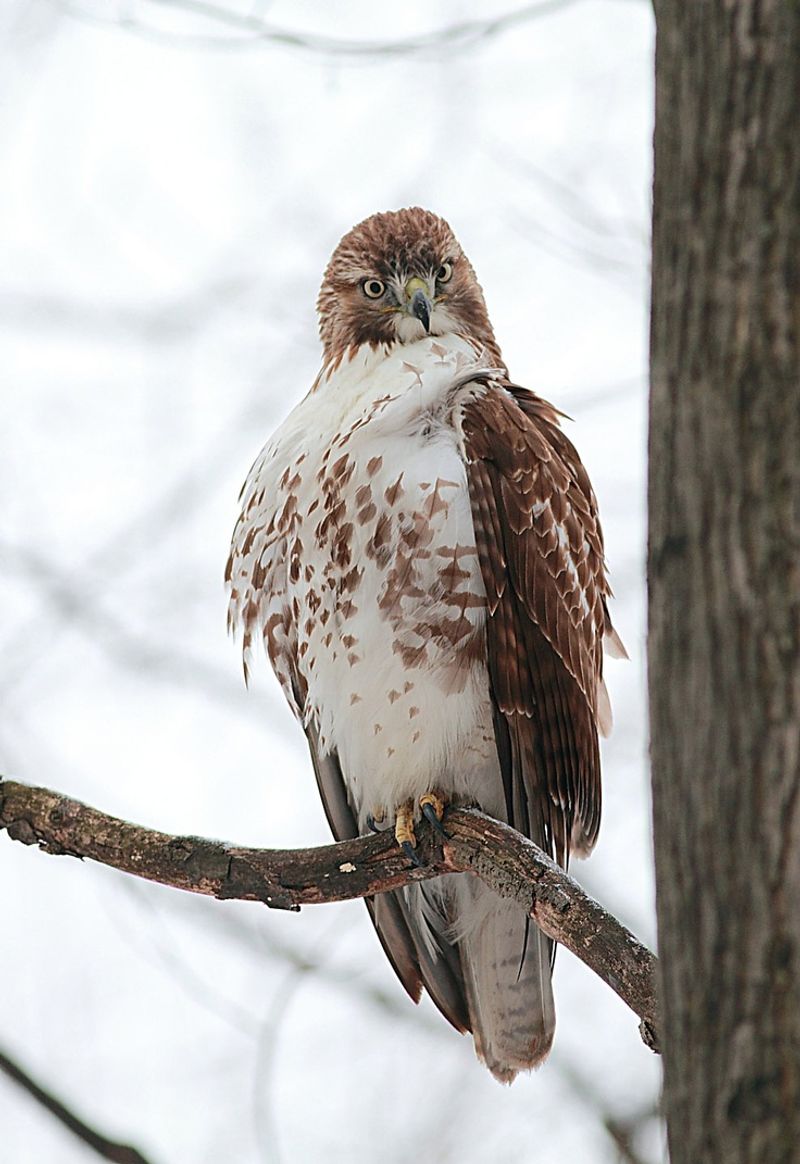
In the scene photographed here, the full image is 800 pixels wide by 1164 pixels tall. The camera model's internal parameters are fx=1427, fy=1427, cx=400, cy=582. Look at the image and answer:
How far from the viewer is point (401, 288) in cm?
460

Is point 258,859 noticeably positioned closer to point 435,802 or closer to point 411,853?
point 411,853

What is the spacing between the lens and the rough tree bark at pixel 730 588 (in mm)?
1450

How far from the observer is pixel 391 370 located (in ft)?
14.3

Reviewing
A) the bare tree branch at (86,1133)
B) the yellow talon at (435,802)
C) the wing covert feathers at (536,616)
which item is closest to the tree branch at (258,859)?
the yellow talon at (435,802)

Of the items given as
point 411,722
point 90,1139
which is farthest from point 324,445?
point 90,1139

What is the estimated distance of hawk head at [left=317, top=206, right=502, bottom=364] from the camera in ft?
15.0

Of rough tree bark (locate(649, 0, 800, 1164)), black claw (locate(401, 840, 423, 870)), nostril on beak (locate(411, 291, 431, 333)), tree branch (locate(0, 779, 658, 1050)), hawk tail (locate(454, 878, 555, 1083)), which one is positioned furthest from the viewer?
nostril on beak (locate(411, 291, 431, 333))

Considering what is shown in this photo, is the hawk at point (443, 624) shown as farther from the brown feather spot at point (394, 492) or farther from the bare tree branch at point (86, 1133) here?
the bare tree branch at point (86, 1133)

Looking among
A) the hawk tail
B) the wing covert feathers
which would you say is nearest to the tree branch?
the wing covert feathers

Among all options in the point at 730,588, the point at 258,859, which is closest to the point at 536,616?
the point at 258,859

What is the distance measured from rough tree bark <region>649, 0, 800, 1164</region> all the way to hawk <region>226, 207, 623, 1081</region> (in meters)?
2.29

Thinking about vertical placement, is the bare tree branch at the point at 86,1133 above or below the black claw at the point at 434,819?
below

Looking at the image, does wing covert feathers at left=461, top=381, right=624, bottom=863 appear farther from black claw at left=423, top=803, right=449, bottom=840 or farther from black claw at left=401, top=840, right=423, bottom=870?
black claw at left=401, top=840, right=423, bottom=870

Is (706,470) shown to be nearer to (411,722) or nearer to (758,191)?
(758,191)
